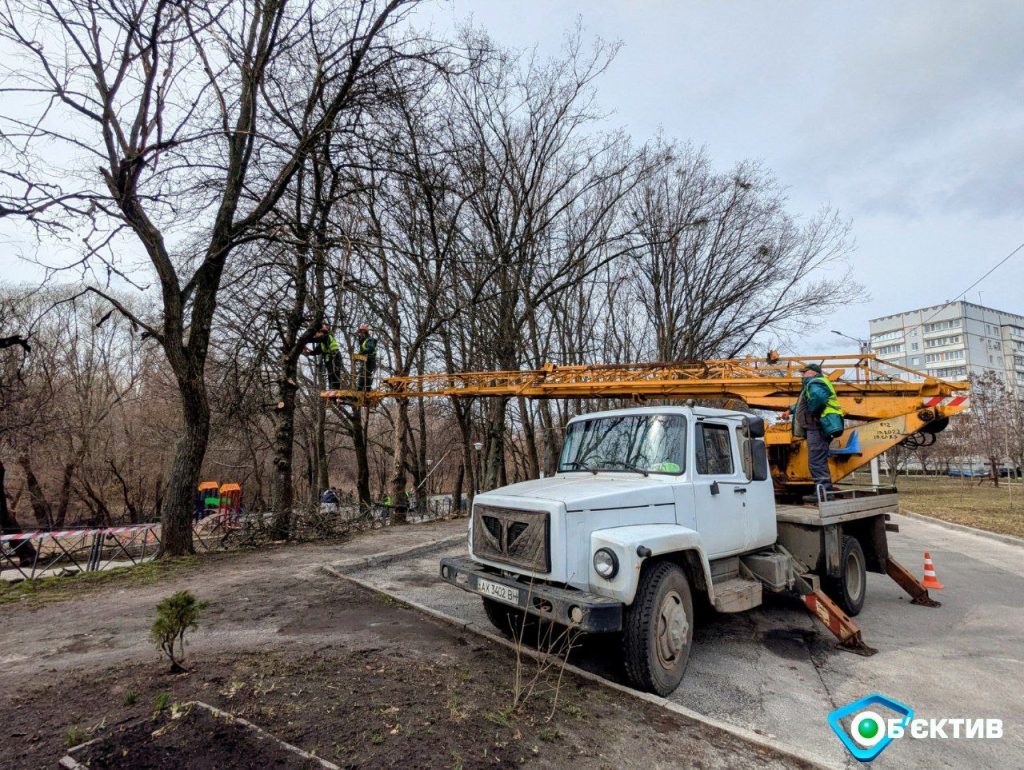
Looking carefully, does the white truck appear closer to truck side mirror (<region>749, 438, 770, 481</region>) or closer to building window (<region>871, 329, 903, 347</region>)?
truck side mirror (<region>749, 438, 770, 481</region>)

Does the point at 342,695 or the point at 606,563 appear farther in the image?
the point at 606,563

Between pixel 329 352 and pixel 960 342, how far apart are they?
9581cm

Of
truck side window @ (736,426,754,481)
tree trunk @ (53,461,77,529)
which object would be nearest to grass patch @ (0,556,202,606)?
truck side window @ (736,426,754,481)

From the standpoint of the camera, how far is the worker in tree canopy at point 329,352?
11.9 meters

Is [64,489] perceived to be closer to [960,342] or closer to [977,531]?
[977,531]

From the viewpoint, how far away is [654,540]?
14.0ft

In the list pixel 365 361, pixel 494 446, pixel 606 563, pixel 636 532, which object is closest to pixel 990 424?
pixel 494 446

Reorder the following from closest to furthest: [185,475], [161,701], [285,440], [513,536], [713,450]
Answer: [161,701], [513,536], [713,450], [185,475], [285,440]

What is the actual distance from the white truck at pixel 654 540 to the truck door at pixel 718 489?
15 mm

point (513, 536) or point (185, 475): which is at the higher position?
point (185, 475)

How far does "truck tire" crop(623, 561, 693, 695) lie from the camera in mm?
4113

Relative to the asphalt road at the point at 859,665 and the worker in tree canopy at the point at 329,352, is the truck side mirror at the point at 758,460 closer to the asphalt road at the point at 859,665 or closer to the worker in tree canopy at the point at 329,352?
the asphalt road at the point at 859,665

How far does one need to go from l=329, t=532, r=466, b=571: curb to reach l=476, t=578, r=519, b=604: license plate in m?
4.10

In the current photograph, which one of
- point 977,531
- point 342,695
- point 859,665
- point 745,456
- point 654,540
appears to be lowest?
point 977,531
